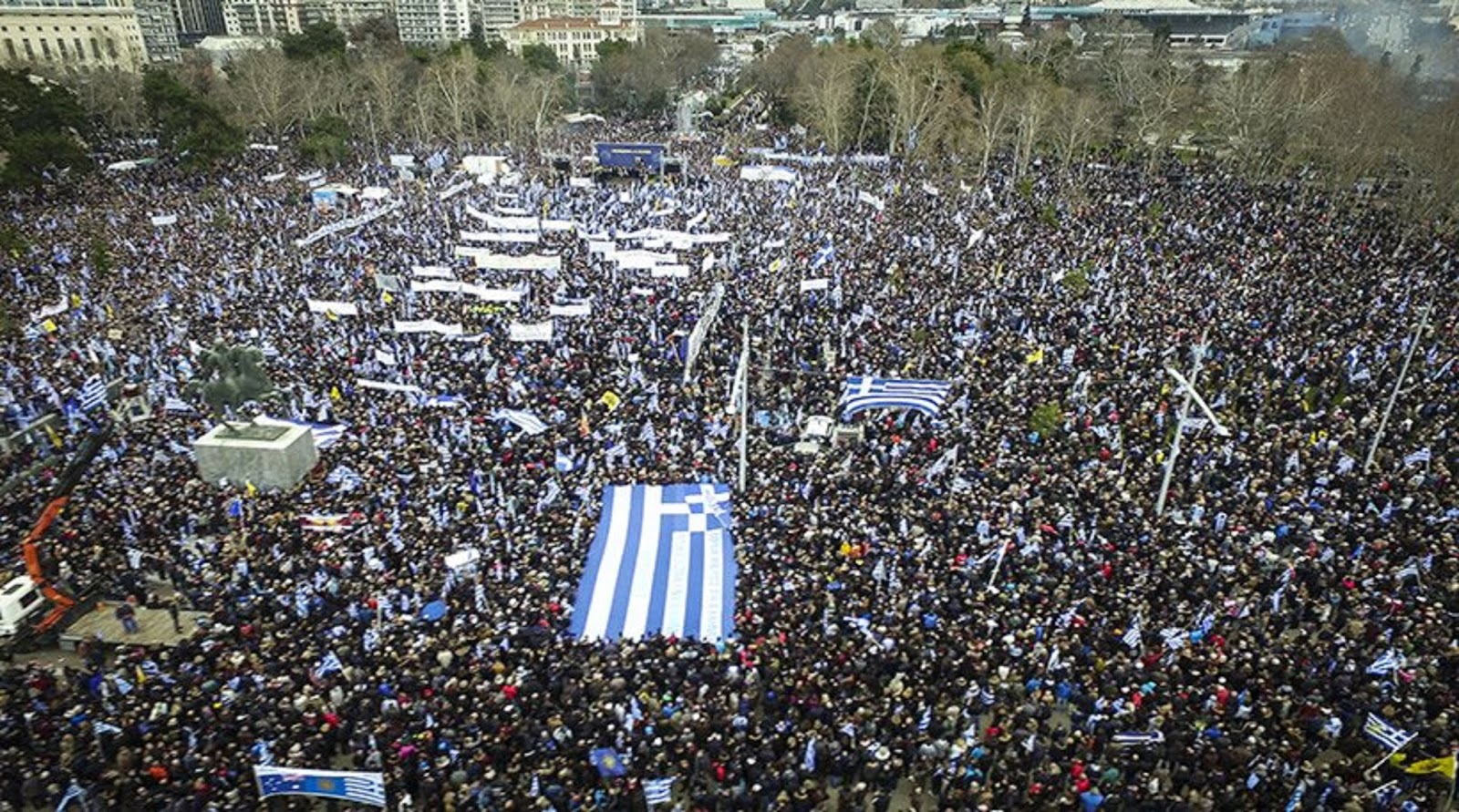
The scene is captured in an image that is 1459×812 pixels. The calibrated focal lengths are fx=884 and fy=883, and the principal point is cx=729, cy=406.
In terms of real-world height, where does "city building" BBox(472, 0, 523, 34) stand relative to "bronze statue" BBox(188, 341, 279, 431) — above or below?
above

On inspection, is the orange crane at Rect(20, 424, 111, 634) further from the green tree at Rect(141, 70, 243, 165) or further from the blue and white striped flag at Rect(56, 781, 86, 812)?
the green tree at Rect(141, 70, 243, 165)

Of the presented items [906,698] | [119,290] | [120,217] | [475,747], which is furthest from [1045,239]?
[120,217]

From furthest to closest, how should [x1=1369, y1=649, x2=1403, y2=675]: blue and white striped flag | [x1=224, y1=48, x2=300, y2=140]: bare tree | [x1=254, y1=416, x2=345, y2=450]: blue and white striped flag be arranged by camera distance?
[x1=224, y1=48, x2=300, y2=140]: bare tree < [x1=254, y1=416, x2=345, y2=450]: blue and white striped flag < [x1=1369, y1=649, x2=1403, y2=675]: blue and white striped flag

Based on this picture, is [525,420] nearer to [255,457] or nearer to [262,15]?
[255,457]

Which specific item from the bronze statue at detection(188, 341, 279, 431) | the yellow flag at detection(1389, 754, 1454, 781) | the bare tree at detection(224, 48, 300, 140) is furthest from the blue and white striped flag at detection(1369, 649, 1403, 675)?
the bare tree at detection(224, 48, 300, 140)

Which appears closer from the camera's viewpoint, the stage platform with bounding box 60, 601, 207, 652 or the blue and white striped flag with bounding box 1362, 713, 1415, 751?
the blue and white striped flag with bounding box 1362, 713, 1415, 751

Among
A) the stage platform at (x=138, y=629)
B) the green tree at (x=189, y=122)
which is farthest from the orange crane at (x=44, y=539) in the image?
the green tree at (x=189, y=122)

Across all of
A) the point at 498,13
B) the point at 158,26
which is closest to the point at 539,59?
the point at 498,13

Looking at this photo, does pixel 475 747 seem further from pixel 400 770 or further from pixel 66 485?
pixel 66 485
